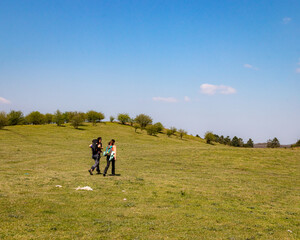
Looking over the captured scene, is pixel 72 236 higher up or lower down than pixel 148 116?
lower down

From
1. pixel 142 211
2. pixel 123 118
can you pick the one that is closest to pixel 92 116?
pixel 123 118

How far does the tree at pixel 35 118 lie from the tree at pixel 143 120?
53073 mm

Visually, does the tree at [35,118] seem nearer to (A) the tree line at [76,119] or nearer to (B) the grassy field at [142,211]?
(A) the tree line at [76,119]

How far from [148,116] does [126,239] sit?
143656mm

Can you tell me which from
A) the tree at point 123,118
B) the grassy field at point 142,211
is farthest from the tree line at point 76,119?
the grassy field at point 142,211

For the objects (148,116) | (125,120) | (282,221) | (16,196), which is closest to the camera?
(282,221)

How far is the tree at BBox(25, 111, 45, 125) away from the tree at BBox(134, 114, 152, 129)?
174 feet

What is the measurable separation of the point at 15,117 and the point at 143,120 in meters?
67.4

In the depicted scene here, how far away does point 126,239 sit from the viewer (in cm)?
962

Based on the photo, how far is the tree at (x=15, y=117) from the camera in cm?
11491

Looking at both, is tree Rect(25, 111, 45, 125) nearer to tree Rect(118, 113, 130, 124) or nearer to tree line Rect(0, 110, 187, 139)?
tree line Rect(0, 110, 187, 139)

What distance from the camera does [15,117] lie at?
116m

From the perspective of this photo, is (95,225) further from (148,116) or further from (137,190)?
(148,116)

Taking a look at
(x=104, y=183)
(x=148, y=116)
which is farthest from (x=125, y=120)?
(x=104, y=183)
